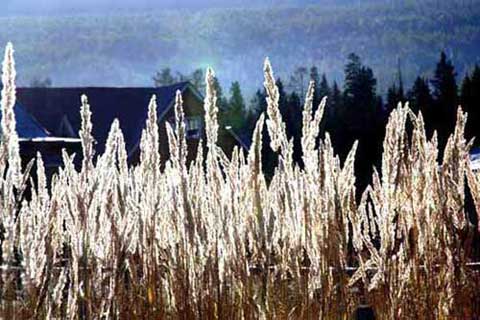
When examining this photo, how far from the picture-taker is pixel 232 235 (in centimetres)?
211

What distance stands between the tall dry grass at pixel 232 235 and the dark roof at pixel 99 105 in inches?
781

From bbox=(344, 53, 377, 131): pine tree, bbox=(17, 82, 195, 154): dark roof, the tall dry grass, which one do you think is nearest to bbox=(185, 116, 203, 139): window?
bbox=(17, 82, 195, 154): dark roof

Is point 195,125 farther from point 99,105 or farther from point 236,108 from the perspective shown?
point 236,108

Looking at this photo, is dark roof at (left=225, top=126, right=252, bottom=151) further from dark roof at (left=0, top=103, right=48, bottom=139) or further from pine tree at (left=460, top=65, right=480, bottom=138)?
pine tree at (left=460, top=65, right=480, bottom=138)

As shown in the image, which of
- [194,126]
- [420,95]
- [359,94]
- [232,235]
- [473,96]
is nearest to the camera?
[232,235]

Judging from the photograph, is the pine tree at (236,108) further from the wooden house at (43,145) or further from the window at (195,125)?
the wooden house at (43,145)

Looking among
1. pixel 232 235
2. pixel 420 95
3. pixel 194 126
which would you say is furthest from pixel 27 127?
pixel 420 95

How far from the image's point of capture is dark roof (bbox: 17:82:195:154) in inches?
895

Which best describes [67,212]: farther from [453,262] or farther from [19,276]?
[453,262]

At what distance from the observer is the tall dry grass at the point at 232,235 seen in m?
2.05

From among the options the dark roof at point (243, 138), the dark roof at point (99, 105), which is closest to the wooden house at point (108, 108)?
the dark roof at point (99, 105)

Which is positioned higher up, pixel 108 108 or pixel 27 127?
pixel 108 108

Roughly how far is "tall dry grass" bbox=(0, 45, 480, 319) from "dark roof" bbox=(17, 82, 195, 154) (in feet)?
65.1

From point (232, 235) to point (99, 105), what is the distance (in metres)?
22.2
